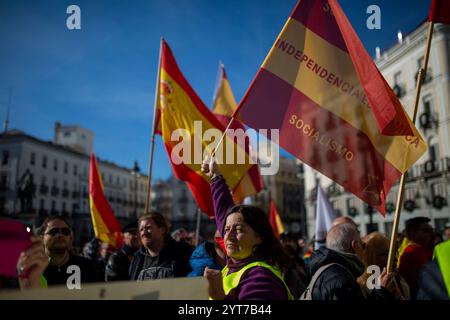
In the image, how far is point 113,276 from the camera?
16.2ft

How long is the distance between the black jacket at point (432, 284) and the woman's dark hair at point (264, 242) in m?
0.91

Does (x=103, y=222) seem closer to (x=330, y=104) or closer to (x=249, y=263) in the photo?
(x=330, y=104)

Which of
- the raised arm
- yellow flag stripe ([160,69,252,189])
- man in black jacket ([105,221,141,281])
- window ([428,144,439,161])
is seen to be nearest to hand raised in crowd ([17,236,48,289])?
the raised arm

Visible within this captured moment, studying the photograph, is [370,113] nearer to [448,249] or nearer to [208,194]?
[448,249]

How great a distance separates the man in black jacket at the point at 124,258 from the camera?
4.99m

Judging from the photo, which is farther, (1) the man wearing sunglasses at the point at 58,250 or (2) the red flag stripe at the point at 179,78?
(2) the red flag stripe at the point at 179,78

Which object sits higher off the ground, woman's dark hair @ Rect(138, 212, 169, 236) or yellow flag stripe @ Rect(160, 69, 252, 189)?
yellow flag stripe @ Rect(160, 69, 252, 189)

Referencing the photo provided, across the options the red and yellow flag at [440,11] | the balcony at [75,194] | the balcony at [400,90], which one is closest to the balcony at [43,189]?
the balcony at [75,194]

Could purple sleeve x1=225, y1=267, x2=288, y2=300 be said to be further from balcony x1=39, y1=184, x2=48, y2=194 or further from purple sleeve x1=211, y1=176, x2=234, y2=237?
balcony x1=39, y1=184, x2=48, y2=194

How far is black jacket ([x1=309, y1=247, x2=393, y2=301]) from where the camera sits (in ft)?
8.02

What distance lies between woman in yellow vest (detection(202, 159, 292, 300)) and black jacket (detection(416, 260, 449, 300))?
2.31ft

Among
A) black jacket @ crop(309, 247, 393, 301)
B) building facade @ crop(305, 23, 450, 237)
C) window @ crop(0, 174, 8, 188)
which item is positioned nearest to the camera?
black jacket @ crop(309, 247, 393, 301)

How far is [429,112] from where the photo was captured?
30.4 m

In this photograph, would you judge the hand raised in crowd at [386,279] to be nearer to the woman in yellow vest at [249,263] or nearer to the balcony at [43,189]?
the woman in yellow vest at [249,263]
